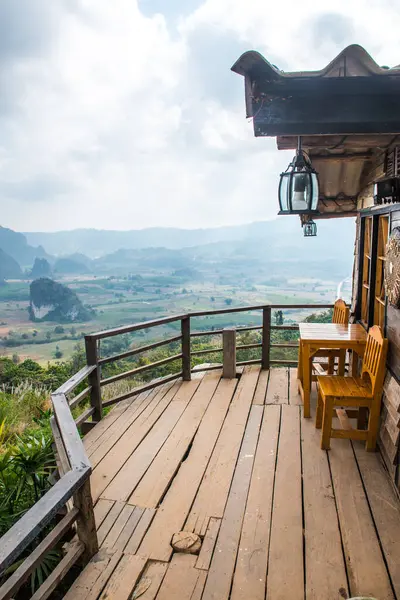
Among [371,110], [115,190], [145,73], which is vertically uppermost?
[115,190]

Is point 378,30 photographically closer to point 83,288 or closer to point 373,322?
point 373,322

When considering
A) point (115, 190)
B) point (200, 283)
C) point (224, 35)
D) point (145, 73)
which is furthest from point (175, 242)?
point (224, 35)

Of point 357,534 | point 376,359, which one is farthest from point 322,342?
point 357,534

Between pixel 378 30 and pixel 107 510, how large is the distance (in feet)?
12.8

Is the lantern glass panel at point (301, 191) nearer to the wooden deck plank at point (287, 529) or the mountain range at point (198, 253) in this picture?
the wooden deck plank at point (287, 529)

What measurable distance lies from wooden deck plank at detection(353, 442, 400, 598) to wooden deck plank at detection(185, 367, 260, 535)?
914mm

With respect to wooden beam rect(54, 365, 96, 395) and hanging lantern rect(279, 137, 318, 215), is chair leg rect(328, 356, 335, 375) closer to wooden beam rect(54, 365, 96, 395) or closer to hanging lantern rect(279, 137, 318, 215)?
hanging lantern rect(279, 137, 318, 215)

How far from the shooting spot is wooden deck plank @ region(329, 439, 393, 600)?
5.43 feet

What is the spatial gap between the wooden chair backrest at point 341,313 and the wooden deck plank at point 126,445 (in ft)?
7.00

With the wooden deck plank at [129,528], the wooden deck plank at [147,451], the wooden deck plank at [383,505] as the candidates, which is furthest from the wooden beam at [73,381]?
the wooden deck plank at [383,505]

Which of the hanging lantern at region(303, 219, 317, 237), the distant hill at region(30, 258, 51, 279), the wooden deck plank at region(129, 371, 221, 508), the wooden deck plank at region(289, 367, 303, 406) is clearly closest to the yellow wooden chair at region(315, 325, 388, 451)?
the wooden deck plank at region(289, 367, 303, 406)

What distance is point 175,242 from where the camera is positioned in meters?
109

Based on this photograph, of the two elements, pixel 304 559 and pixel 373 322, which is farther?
pixel 373 322

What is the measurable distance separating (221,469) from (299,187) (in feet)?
6.75
